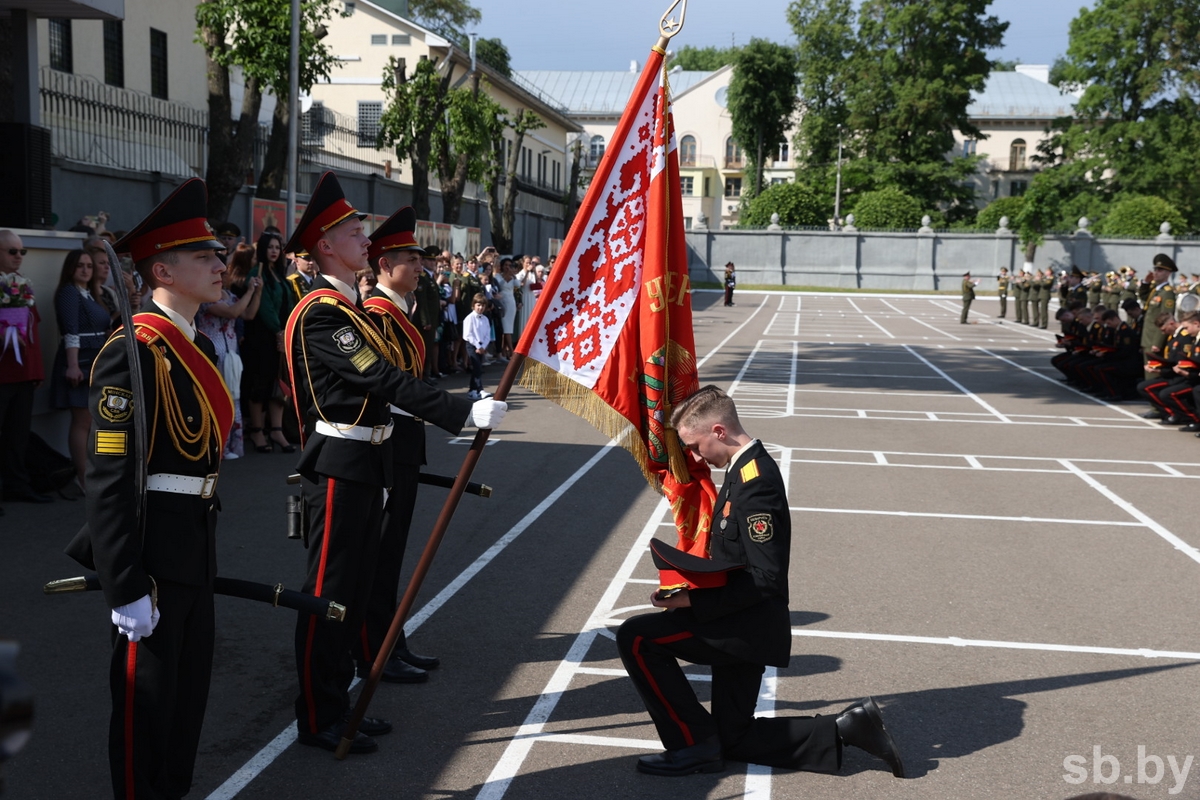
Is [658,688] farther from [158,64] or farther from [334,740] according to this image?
[158,64]

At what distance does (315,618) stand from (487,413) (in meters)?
1.12

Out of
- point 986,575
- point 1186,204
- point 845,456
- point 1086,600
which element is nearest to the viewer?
point 1086,600

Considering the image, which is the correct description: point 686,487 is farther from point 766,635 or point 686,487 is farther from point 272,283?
point 272,283

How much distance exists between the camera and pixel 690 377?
16.9 feet

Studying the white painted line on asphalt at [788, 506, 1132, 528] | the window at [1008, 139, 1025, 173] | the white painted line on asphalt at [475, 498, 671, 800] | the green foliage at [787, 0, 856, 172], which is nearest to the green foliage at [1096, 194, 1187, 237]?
the green foliage at [787, 0, 856, 172]

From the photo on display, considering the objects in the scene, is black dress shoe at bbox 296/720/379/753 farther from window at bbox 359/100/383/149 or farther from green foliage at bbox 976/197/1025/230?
green foliage at bbox 976/197/1025/230

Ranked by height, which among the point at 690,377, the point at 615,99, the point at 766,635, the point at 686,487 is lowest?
the point at 766,635

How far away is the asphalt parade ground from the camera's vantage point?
4.67m

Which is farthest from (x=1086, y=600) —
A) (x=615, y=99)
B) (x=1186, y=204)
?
(x=615, y=99)

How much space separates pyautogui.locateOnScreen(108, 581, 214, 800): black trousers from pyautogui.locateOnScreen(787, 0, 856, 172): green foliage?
3080 inches

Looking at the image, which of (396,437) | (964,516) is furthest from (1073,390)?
(396,437)

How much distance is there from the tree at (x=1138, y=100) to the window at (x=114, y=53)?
5627 cm

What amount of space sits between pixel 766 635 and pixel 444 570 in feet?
11.3

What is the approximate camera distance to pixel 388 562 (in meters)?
5.43
